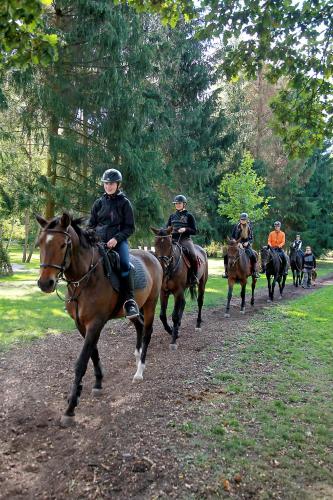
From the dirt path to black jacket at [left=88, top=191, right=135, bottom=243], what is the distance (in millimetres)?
2389

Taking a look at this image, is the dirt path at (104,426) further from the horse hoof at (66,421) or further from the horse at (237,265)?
the horse at (237,265)

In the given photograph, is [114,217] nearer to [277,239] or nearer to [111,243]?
[111,243]

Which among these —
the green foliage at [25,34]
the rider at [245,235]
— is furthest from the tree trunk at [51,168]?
the green foliage at [25,34]

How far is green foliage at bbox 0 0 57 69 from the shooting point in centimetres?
346

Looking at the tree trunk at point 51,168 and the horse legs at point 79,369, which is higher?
the tree trunk at point 51,168

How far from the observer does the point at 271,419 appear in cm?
508

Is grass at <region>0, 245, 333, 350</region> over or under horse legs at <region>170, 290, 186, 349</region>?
under

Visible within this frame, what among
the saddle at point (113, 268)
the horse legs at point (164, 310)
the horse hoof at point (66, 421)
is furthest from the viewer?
the horse legs at point (164, 310)

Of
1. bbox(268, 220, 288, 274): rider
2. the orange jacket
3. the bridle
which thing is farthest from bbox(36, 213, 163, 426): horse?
the orange jacket

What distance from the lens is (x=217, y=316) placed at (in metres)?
12.0

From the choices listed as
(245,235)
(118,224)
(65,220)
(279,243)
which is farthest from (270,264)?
(65,220)

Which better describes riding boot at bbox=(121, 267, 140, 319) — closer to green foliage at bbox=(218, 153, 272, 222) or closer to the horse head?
the horse head

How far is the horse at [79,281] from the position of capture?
4.55 meters

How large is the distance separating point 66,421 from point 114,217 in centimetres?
288
